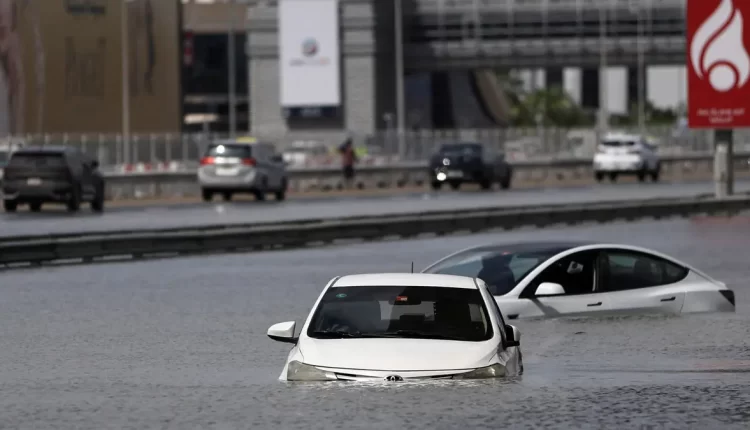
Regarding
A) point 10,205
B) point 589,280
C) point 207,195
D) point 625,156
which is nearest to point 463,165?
point 625,156

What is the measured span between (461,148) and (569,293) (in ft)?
148

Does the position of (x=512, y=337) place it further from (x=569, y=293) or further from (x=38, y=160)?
(x=38, y=160)

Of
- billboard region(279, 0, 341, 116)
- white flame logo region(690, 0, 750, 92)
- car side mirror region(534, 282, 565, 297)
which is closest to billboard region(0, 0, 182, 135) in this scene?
billboard region(279, 0, 341, 116)

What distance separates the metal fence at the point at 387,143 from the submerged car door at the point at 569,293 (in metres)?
46.7

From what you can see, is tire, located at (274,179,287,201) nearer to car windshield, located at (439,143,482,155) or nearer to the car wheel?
car windshield, located at (439,143,482,155)

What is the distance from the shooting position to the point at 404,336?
11531 mm

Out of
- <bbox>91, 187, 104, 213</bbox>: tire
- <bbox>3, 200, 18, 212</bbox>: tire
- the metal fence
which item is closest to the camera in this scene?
<bbox>3, 200, 18, 212</bbox>: tire

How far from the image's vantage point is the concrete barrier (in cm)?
5600

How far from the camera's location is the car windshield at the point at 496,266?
17875 mm

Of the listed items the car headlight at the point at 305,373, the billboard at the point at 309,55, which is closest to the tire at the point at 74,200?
the car headlight at the point at 305,373

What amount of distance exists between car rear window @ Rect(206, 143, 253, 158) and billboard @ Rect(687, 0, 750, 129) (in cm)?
1262

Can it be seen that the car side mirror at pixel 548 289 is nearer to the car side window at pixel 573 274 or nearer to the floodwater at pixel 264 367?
the floodwater at pixel 264 367

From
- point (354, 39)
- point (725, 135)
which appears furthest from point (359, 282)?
point (354, 39)

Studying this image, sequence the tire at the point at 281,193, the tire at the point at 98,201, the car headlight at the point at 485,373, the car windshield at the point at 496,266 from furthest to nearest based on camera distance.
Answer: the tire at the point at 281,193 < the tire at the point at 98,201 < the car windshield at the point at 496,266 < the car headlight at the point at 485,373
